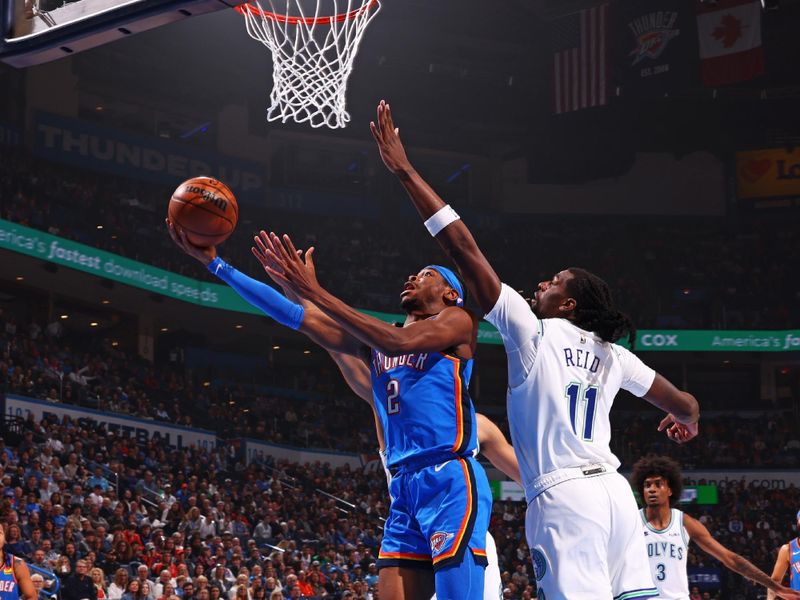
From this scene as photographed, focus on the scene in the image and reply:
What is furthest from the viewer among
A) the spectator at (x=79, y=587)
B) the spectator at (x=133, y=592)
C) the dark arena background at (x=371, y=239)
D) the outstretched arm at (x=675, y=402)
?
the dark arena background at (x=371, y=239)

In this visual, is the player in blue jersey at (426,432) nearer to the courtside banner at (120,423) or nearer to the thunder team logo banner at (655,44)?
the courtside banner at (120,423)

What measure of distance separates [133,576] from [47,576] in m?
1.78

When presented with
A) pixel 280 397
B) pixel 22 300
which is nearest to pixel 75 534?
pixel 22 300

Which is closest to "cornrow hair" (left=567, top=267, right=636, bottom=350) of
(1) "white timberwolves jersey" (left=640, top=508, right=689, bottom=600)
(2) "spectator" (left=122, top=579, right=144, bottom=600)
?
(1) "white timberwolves jersey" (left=640, top=508, right=689, bottom=600)

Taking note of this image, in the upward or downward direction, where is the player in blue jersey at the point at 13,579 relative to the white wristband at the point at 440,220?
downward

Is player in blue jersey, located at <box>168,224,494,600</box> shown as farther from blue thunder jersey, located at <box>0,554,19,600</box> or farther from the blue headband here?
blue thunder jersey, located at <box>0,554,19,600</box>

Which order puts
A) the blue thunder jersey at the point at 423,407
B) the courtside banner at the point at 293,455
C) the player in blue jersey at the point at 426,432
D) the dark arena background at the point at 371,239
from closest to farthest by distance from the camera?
the player in blue jersey at the point at 426,432
the blue thunder jersey at the point at 423,407
the dark arena background at the point at 371,239
the courtside banner at the point at 293,455

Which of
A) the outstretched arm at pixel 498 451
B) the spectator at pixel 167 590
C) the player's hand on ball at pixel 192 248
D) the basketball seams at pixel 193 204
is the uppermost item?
the basketball seams at pixel 193 204

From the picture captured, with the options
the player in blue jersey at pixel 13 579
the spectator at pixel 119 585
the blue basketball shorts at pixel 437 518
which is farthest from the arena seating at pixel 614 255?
the blue basketball shorts at pixel 437 518

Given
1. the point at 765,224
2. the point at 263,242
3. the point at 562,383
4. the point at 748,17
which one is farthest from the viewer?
the point at 765,224

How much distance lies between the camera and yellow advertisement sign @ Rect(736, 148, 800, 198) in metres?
34.8

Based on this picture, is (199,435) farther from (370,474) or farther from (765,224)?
(765,224)

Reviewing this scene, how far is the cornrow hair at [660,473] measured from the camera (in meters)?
7.66

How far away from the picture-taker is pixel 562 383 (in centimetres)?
401
